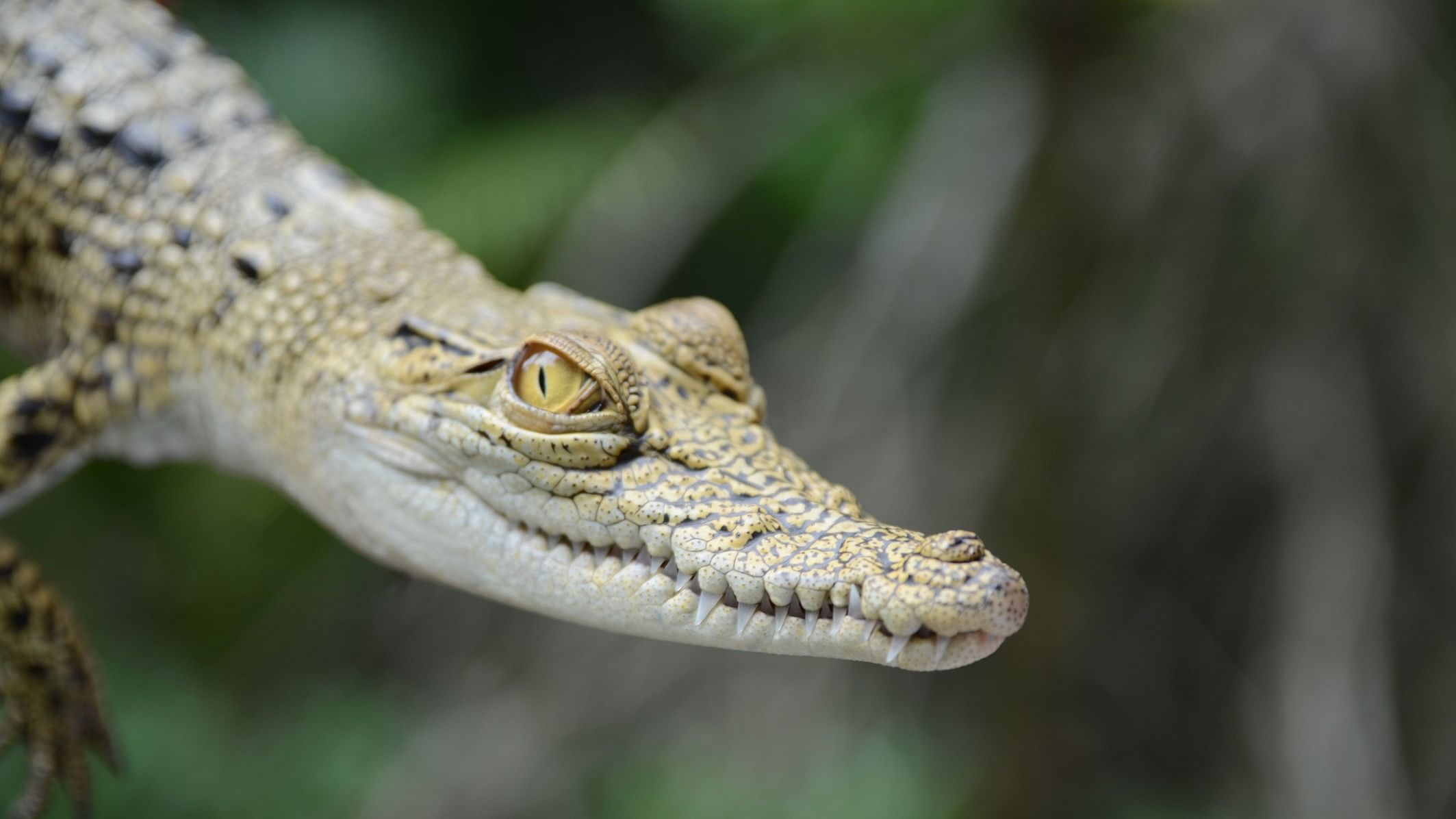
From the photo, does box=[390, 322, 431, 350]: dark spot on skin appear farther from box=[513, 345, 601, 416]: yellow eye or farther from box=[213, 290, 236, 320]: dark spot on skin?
box=[213, 290, 236, 320]: dark spot on skin

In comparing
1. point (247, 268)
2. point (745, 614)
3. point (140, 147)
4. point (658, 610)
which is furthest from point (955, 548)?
point (140, 147)

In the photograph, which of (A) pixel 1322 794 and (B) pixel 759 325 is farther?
(B) pixel 759 325

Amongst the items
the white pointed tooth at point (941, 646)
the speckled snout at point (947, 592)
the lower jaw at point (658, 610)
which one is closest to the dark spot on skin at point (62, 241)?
the lower jaw at point (658, 610)

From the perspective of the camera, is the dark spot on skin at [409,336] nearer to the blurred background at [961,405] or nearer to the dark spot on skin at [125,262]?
the dark spot on skin at [125,262]

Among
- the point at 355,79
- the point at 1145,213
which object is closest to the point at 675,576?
the point at 1145,213

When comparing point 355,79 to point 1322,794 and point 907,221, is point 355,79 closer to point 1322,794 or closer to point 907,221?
point 907,221

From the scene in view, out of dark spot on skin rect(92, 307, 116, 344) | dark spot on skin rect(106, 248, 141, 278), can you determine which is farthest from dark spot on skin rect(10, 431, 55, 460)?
dark spot on skin rect(106, 248, 141, 278)
